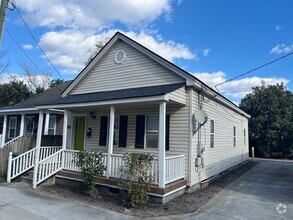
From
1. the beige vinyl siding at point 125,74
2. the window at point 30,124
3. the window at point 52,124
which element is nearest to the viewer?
the beige vinyl siding at point 125,74

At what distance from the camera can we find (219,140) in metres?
11.8

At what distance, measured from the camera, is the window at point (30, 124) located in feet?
49.9

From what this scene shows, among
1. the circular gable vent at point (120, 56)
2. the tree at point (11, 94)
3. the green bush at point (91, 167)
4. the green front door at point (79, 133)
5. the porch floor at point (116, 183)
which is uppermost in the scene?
the tree at point (11, 94)

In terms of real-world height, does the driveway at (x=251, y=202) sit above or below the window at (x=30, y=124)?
below

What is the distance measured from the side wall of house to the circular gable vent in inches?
148

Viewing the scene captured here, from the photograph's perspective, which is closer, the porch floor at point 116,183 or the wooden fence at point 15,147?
the porch floor at point 116,183

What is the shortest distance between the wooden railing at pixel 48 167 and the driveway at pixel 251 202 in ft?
18.3

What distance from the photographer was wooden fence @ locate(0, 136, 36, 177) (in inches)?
420

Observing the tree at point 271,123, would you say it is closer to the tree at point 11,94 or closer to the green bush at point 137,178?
the green bush at point 137,178

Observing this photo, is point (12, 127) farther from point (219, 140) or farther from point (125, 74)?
point (219, 140)

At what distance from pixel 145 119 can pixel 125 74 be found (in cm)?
230

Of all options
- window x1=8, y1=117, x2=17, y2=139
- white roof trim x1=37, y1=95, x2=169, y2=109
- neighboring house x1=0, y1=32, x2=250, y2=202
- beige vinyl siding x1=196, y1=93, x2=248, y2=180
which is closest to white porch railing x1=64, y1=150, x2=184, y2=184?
neighboring house x1=0, y1=32, x2=250, y2=202

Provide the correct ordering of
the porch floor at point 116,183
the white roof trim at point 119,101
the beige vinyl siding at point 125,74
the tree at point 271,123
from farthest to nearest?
1. the tree at point 271,123
2. the beige vinyl siding at point 125,74
3. the white roof trim at point 119,101
4. the porch floor at point 116,183

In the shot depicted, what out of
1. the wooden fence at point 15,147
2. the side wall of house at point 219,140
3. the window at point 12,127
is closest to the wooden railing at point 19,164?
the wooden fence at point 15,147
